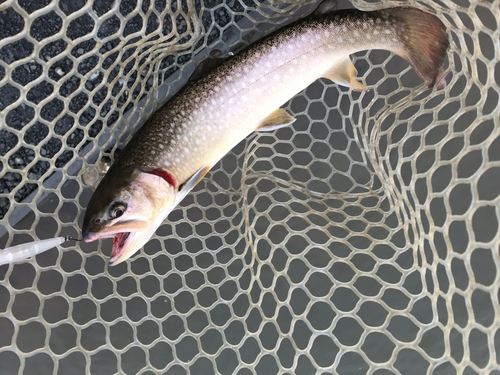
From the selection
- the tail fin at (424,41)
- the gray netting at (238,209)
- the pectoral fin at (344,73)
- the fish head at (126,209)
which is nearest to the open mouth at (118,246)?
the fish head at (126,209)

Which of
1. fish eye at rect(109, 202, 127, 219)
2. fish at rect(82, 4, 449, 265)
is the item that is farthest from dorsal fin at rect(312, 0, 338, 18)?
fish eye at rect(109, 202, 127, 219)

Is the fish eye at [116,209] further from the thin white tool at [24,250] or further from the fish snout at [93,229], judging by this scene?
the thin white tool at [24,250]

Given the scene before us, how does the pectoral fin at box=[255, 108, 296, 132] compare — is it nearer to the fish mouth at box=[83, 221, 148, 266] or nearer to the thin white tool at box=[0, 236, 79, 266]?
the fish mouth at box=[83, 221, 148, 266]

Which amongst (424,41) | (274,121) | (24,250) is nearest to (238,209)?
(274,121)

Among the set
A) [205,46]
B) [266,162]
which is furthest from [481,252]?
[205,46]

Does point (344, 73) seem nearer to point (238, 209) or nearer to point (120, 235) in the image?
point (238, 209)

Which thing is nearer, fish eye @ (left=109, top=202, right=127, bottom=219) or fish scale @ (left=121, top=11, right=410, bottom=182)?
fish eye @ (left=109, top=202, right=127, bottom=219)
